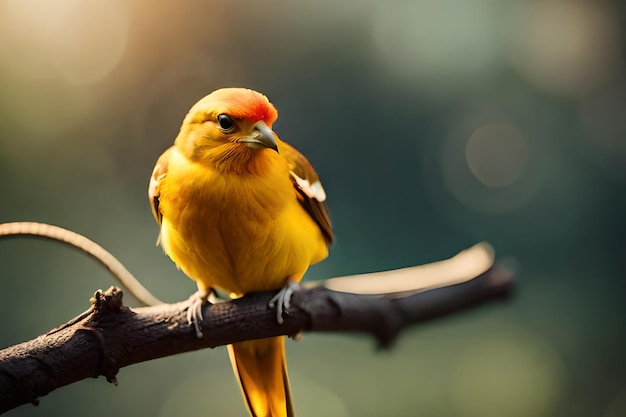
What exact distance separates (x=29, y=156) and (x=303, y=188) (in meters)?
0.57

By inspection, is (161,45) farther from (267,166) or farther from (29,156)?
(267,166)

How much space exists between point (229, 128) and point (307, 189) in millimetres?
182

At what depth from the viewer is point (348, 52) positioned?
58.5 inches

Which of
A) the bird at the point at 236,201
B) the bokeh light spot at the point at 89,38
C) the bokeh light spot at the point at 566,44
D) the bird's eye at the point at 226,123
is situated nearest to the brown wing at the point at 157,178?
the bird at the point at 236,201

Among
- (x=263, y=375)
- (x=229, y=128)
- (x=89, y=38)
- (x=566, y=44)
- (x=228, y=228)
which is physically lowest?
(x=263, y=375)

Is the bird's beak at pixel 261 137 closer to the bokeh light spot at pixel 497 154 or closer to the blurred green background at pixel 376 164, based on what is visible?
the blurred green background at pixel 376 164

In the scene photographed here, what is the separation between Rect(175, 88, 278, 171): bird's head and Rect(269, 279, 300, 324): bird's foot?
20 centimetres

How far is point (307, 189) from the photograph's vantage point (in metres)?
1.04

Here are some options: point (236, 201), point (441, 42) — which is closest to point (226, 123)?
point (236, 201)

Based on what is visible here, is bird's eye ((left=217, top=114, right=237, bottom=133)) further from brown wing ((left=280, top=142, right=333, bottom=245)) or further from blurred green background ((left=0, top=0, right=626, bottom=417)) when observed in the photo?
blurred green background ((left=0, top=0, right=626, bottom=417))

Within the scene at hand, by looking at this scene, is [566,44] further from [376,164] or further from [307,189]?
[307,189]

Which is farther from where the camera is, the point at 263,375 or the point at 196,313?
the point at 263,375

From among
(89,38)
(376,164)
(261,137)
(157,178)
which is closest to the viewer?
(261,137)

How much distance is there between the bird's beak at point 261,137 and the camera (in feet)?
2.91
